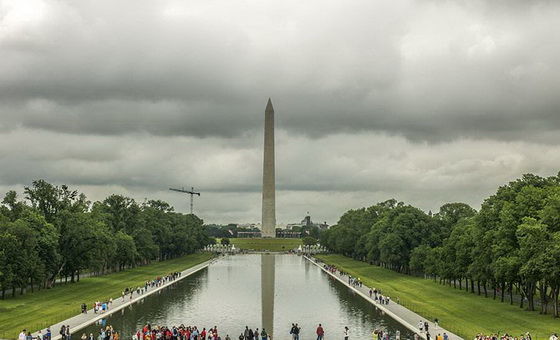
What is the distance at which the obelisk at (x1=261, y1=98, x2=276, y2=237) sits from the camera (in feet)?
502

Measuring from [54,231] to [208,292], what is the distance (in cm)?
1743

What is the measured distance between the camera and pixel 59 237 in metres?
70.8

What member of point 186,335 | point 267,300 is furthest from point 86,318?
point 267,300

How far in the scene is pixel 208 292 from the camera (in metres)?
64.4

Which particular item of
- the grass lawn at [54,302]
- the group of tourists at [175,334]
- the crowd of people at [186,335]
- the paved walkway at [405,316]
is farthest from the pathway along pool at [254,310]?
the grass lawn at [54,302]

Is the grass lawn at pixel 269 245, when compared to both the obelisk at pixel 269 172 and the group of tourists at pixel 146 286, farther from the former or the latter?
the group of tourists at pixel 146 286

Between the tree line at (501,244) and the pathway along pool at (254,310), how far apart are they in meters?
11.3

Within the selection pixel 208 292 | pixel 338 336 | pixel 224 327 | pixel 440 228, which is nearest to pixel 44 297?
pixel 208 292

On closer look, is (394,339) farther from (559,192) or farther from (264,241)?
(264,241)

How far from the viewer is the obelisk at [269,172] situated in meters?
153

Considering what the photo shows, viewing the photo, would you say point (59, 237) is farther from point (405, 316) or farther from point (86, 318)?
point (405, 316)

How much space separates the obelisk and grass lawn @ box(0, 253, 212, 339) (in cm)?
7493

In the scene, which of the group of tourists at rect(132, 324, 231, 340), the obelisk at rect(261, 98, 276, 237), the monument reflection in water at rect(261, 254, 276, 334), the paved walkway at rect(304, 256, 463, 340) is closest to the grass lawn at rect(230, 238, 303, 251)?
the obelisk at rect(261, 98, 276, 237)

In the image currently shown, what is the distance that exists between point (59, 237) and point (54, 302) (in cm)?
1680
